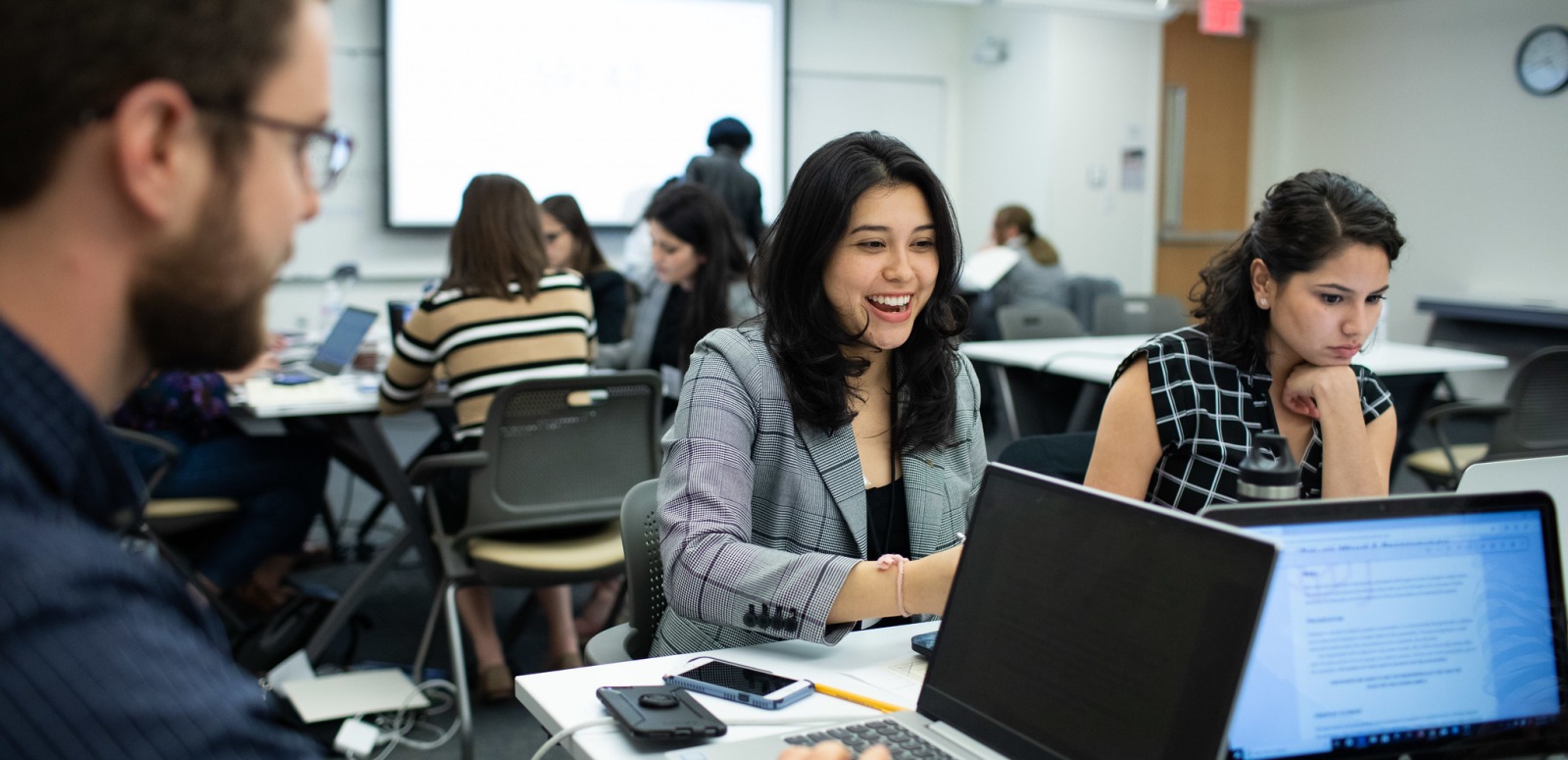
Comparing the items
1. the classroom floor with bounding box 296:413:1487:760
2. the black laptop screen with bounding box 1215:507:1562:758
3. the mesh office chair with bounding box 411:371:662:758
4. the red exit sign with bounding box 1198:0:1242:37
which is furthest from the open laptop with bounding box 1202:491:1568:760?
the red exit sign with bounding box 1198:0:1242:37

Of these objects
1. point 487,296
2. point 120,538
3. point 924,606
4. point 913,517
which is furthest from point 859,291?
point 487,296

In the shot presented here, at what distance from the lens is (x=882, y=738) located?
1.07m

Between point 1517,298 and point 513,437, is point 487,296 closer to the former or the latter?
point 513,437

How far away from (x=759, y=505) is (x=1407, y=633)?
854 millimetres

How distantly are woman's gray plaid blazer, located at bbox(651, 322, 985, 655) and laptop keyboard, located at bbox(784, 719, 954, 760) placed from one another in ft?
0.82

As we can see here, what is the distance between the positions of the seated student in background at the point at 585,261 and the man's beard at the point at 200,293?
339 centimetres

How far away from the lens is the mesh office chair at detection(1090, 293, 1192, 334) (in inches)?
202

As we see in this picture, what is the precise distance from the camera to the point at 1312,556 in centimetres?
95

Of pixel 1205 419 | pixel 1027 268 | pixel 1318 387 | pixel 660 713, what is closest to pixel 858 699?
pixel 660 713

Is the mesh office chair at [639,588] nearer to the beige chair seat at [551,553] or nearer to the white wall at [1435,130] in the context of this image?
the beige chair seat at [551,553]

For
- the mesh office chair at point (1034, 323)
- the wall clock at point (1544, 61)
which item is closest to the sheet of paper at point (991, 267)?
the mesh office chair at point (1034, 323)

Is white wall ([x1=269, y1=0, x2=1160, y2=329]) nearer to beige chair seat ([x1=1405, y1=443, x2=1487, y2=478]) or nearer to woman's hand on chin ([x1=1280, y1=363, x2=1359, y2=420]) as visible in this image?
beige chair seat ([x1=1405, y1=443, x2=1487, y2=478])

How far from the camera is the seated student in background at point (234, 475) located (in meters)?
3.09

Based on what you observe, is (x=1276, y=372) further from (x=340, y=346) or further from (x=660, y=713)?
(x=340, y=346)
